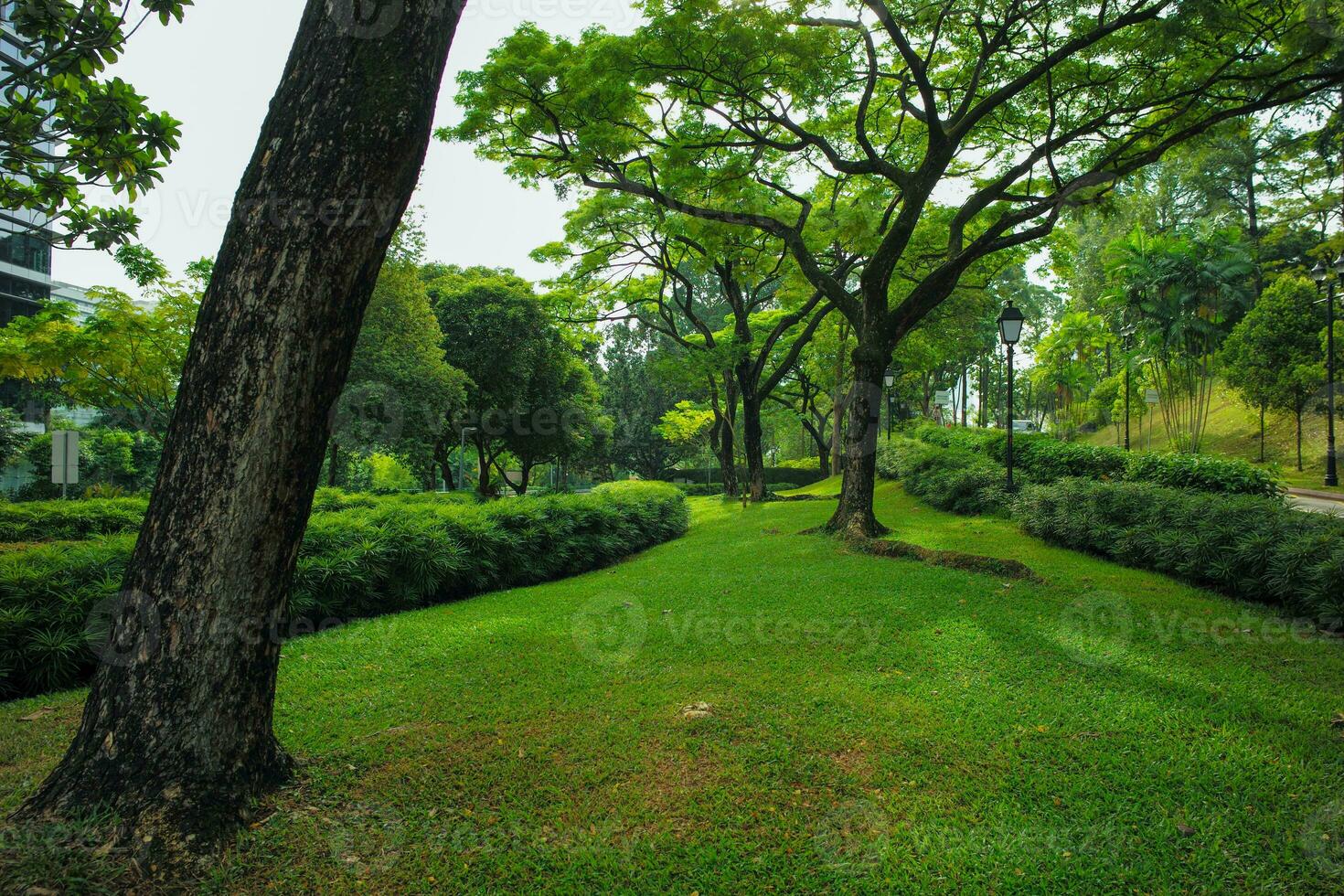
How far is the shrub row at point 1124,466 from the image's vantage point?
800cm

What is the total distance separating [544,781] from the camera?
2826 mm

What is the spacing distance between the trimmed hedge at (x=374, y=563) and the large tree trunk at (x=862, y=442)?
3.45 meters

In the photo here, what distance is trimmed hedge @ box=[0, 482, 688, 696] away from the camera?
13.7 feet

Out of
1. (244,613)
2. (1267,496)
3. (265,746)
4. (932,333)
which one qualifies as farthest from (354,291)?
(932,333)

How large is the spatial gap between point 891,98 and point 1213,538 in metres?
7.79

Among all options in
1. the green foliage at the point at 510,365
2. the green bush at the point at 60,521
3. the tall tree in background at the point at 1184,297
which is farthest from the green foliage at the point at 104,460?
the tall tree in background at the point at 1184,297

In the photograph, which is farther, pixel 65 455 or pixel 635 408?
pixel 635 408

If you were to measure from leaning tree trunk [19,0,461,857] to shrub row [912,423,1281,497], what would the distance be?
31.5ft

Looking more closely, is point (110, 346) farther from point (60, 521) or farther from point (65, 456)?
point (60, 521)

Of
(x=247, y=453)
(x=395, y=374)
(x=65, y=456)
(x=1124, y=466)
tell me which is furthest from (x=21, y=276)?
(x=1124, y=466)

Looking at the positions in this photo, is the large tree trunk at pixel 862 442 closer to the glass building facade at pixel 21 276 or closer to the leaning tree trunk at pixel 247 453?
the leaning tree trunk at pixel 247 453

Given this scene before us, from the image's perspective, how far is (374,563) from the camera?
20.3 feet

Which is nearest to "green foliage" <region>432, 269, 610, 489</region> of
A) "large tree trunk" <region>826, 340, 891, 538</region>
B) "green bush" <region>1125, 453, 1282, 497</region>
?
"large tree trunk" <region>826, 340, 891, 538</region>

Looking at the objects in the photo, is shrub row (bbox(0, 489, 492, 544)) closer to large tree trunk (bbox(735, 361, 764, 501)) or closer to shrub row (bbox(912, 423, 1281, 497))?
large tree trunk (bbox(735, 361, 764, 501))
